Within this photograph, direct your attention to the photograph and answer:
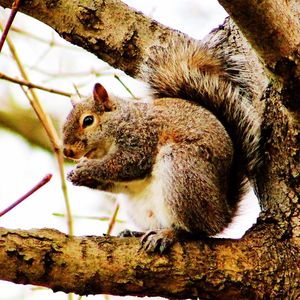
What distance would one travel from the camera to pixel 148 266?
152cm

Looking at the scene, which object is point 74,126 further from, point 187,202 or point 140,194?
point 187,202

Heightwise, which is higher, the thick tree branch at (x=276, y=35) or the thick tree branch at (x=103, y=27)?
the thick tree branch at (x=103, y=27)

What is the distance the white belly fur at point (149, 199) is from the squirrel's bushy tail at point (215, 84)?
228mm

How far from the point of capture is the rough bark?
1.40 metres

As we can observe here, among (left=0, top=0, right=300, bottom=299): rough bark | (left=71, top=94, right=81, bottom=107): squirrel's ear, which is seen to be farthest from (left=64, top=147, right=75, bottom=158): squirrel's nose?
(left=0, top=0, right=300, bottom=299): rough bark

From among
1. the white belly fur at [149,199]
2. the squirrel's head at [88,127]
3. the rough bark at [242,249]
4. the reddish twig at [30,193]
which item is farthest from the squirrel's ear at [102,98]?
the reddish twig at [30,193]

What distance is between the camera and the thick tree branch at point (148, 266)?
143 centimetres

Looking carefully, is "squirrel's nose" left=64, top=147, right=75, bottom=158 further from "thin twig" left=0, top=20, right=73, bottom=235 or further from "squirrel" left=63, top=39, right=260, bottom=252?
"thin twig" left=0, top=20, right=73, bottom=235

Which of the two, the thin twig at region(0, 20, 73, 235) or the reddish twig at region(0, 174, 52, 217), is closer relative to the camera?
the reddish twig at region(0, 174, 52, 217)

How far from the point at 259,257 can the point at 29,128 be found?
1712 millimetres

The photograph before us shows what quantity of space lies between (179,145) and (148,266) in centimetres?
47

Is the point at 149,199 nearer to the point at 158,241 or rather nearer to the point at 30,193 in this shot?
the point at 158,241

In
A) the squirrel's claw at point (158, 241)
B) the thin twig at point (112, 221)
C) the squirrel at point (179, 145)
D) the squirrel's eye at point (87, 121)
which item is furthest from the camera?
the squirrel's eye at point (87, 121)

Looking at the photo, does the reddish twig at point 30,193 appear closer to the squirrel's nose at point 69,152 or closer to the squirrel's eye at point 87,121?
the squirrel's nose at point 69,152
